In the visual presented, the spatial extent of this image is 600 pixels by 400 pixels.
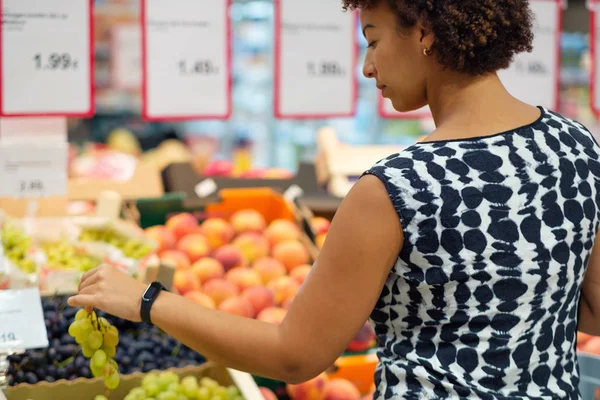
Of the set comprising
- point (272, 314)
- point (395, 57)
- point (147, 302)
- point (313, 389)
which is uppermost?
point (395, 57)

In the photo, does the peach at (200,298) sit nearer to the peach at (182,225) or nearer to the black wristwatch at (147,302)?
the peach at (182,225)

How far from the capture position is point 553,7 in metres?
3.21

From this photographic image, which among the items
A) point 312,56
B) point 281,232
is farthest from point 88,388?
point 312,56

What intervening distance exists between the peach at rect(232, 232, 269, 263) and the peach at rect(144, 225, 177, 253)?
0.24 m

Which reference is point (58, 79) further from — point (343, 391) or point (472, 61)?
point (472, 61)

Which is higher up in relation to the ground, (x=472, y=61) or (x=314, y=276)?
(x=472, y=61)

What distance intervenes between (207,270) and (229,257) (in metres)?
0.13

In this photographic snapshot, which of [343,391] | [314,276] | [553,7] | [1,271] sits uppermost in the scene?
[553,7]

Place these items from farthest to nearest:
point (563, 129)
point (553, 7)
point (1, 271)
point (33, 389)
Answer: point (553, 7)
point (1, 271)
point (33, 389)
point (563, 129)

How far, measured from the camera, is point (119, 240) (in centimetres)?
270

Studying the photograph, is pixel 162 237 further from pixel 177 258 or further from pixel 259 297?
pixel 259 297

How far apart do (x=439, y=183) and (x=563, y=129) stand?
0.28 m

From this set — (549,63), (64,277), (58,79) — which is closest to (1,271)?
(64,277)

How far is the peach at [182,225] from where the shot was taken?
10.0 feet
